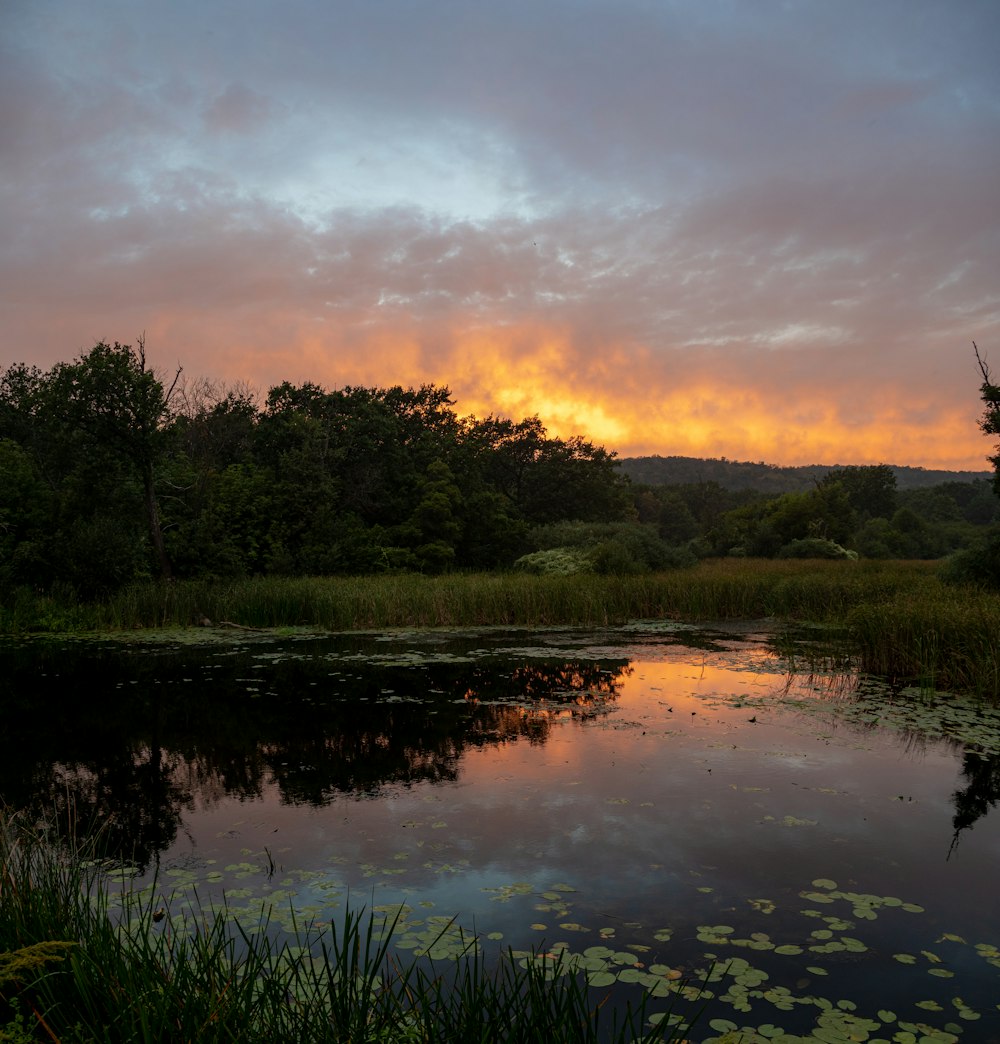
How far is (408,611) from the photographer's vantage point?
19516 mm

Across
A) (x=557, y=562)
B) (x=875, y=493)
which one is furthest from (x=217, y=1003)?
(x=875, y=493)

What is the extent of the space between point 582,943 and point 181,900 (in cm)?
237

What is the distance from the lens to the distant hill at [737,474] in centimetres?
10350

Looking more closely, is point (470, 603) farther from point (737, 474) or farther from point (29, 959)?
point (737, 474)

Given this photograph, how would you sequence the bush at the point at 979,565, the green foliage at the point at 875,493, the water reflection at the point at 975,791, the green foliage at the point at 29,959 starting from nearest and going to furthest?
1. the green foliage at the point at 29,959
2. the water reflection at the point at 975,791
3. the bush at the point at 979,565
4. the green foliage at the point at 875,493

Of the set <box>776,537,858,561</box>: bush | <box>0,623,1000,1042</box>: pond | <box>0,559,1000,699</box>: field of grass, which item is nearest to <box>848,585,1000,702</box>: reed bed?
<box>0,623,1000,1042</box>: pond

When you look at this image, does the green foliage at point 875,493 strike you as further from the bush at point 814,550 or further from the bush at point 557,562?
the bush at point 557,562

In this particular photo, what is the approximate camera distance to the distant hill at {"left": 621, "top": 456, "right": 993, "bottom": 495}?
104 metres

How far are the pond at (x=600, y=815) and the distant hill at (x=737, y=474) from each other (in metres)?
92.2

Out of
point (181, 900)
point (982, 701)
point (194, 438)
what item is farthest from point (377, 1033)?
point (194, 438)

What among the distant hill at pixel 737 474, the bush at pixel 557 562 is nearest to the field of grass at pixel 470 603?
the bush at pixel 557 562

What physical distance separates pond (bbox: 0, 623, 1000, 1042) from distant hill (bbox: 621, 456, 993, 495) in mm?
92178

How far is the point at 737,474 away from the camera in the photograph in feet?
358

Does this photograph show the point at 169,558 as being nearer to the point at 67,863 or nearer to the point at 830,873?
the point at 67,863
